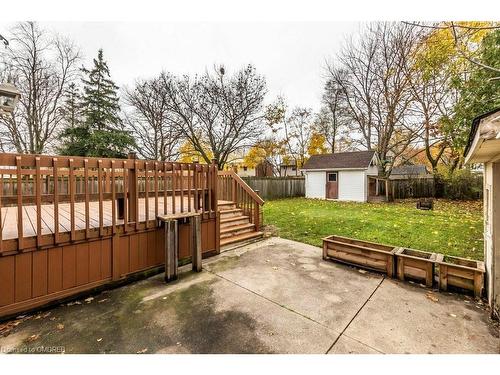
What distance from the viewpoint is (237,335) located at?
7.93 feet

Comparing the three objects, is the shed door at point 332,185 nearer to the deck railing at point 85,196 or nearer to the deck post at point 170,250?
the deck railing at point 85,196

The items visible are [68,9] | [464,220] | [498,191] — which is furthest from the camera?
[464,220]

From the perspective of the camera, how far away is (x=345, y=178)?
16.2 metres

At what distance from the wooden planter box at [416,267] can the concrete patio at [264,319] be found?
7.5 inches

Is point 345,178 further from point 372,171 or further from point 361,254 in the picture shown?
point 361,254

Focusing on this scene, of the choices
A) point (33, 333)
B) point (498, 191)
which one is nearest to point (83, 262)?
point (33, 333)

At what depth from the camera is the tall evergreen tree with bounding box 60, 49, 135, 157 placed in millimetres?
15176

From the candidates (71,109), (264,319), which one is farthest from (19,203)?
(71,109)

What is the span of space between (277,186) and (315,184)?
10.6ft

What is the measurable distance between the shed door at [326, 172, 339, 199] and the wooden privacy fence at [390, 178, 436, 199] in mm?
4085

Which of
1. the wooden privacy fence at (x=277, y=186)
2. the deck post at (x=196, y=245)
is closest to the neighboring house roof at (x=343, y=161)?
the wooden privacy fence at (x=277, y=186)
